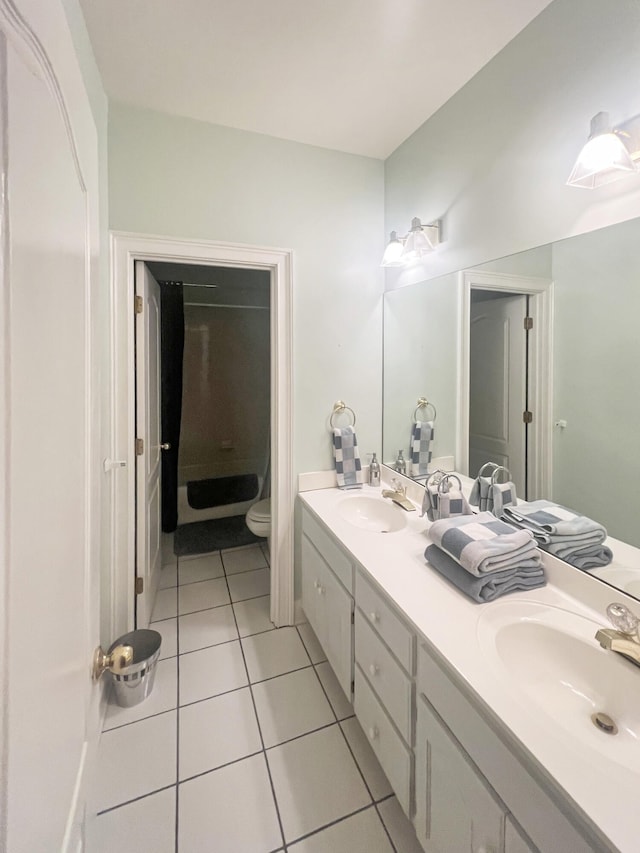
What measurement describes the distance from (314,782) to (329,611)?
1.77 ft

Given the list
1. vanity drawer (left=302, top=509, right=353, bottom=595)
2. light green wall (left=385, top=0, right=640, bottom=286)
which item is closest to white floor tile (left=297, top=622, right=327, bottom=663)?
vanity drawer (left=302, top=509, right=353, bottom=595)

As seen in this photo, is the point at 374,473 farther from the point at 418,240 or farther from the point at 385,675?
the point at 418,240

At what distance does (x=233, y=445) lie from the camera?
3787 millimetres

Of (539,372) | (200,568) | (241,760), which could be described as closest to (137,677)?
(241,760)

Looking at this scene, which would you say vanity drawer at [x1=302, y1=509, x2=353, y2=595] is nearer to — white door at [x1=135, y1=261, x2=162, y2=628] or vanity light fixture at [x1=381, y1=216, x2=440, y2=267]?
white door at [x1=135, y1=261, x2=162, y2=628]

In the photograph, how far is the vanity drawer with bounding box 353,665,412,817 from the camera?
1.04 m

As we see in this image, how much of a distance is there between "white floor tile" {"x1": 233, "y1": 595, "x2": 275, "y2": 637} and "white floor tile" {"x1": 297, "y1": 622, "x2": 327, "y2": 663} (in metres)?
0.17

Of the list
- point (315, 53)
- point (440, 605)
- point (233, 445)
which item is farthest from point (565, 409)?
point (233, 445)

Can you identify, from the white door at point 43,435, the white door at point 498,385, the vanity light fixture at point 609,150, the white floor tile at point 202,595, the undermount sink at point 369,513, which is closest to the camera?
the white door at point 43,435

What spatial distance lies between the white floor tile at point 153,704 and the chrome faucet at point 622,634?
1614mm

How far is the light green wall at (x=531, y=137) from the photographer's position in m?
1.01

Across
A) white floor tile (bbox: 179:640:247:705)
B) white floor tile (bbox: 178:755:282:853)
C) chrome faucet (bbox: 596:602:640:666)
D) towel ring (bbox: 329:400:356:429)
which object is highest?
towel ring (bbox: 329:400:356:429)

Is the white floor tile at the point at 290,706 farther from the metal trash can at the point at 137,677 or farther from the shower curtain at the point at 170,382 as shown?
the shower curtain at the point at 170,382

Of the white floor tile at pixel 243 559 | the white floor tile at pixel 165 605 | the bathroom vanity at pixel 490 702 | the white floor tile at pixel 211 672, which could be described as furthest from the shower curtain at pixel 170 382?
the bathroom vanity at pixel 490 702
